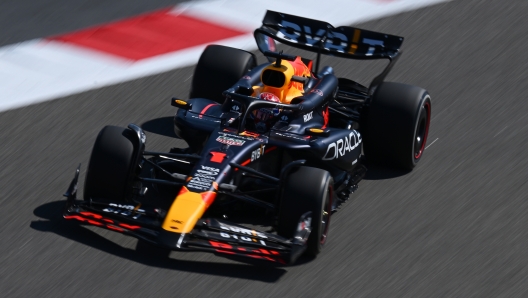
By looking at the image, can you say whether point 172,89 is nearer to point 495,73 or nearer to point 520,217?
point 495,73

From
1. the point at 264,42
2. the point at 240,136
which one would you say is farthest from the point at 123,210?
the point at 264,42

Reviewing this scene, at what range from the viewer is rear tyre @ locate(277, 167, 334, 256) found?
24.5ft

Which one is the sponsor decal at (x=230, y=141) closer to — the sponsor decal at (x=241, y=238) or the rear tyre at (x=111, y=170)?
the rear tyre at (x=111, y=170)

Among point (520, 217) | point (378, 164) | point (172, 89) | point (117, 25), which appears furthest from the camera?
point (117, 25)

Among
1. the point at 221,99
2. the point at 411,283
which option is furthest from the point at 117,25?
the point at 411,283

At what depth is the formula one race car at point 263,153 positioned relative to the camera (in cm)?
747

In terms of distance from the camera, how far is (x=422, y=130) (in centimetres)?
961

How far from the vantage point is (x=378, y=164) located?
9.45m

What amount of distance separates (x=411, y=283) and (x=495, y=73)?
15.4ft

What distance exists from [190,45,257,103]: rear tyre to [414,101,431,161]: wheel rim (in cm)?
173

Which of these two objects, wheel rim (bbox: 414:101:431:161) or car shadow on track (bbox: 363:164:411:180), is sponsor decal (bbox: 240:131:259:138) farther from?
wheel rim (bbox: 414:101:431:161)

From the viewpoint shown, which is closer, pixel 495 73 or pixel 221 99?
pixel 221 99

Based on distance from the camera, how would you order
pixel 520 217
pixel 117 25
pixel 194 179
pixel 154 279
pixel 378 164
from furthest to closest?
pixel 117 25
pixel 378 164
pixel 520 217
pixel 194 179
pixel 154 279

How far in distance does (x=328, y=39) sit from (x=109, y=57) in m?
2.92
